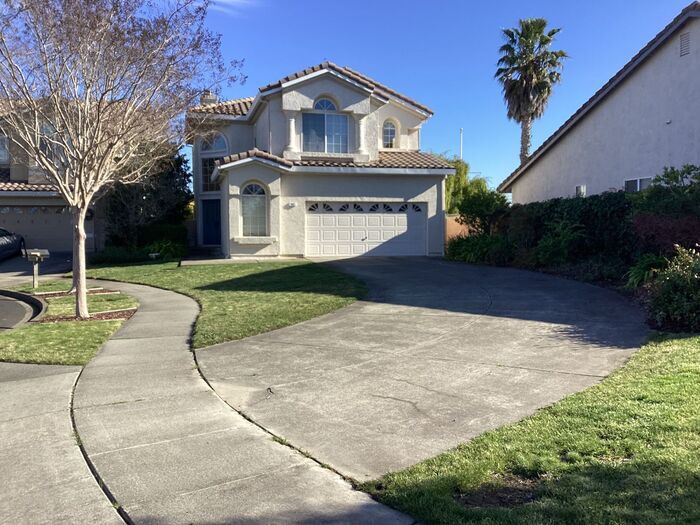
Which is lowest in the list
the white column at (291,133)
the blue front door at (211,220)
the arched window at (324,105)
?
the blue front door at (211,220)

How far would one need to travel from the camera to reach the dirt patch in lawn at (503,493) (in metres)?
3.48

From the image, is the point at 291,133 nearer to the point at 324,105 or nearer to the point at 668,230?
the point at 324,105

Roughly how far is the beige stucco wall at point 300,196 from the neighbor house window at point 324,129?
4.57 ft

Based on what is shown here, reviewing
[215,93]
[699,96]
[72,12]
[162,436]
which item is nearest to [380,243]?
[215,93]

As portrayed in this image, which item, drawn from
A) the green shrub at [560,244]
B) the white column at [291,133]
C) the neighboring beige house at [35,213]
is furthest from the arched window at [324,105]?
the neighboring beige house at [35,213]

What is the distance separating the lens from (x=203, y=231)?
27.7 metres

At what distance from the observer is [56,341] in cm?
856

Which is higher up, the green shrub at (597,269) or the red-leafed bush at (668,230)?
the red-leafed bush at (668,230)

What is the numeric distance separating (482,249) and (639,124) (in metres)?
6.14

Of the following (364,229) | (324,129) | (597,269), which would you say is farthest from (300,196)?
(597,269)

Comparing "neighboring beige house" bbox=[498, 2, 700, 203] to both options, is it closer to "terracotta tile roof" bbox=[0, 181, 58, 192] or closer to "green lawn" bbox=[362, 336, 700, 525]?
"green lawn" bbox=[362, 336, 700, 525]

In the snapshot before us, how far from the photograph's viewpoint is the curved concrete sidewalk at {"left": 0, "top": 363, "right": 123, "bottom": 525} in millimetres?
3533

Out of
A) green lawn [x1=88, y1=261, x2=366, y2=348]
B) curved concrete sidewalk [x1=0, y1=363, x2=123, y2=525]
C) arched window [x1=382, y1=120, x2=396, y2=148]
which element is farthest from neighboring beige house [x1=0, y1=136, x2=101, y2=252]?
curved concrete sidewalk [x1=0, y1=363, x2=123, y2=525]

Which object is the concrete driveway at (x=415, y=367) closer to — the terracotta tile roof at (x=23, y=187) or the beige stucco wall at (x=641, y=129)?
the beige stucco wall at (x=641, y=129)
